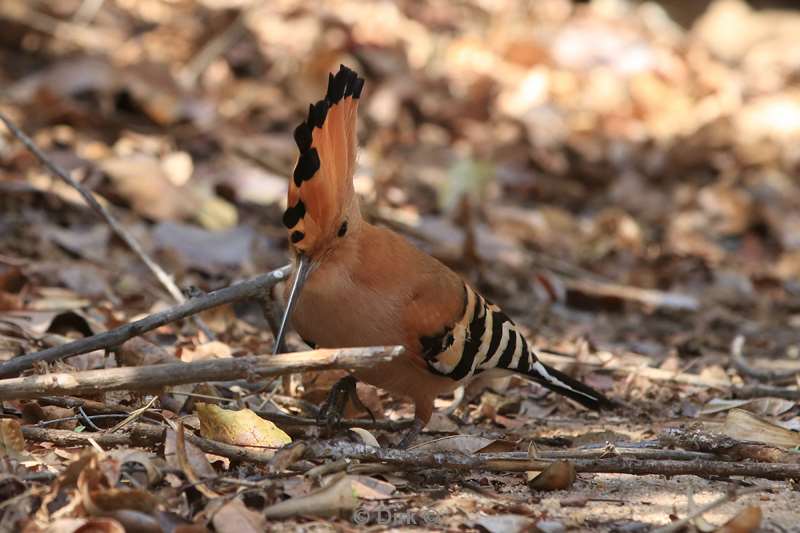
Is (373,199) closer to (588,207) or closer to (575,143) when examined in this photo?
(588,207)

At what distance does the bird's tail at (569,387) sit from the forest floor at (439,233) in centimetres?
8

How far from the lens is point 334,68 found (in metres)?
7.77

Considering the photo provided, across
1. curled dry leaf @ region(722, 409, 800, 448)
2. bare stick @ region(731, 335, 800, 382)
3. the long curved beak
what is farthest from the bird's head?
bare stick @ region(731, 335, 800, 382)

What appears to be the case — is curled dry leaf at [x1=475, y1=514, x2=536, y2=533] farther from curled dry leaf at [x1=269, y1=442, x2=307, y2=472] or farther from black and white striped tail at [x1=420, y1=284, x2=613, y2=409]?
black and white striped tail at [x1=420, y1=284, x2=613, y2=409]

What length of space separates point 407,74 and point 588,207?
1.70 m

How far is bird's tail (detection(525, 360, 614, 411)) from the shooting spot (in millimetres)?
3830

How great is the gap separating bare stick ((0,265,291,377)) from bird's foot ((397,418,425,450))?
625mm

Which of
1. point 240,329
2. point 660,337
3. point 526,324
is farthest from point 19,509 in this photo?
point 660,337

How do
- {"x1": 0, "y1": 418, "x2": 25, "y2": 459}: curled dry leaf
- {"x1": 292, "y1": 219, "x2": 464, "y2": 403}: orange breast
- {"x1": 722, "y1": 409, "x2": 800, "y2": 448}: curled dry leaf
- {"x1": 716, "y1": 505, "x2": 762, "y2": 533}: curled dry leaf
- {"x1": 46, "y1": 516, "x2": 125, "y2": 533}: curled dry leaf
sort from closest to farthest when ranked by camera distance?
{"x1": 46, "y1": 516, "x2": 125, "y2": 533}: curled dry leaf < {"x1": 716, "y1": 505, "x2": 762, "y2": 533}: curled dry leaf < {"x1": 0, "y1": 418, "x2": 25, "y2": 459}: curled dry leaf < {"x1": 292, "y1": 219, "x2": 464, "y2": 403}: orange breast < {"x1": 722, "y1": 409, "x2": 800, "y2": 448}: curled dry leaf

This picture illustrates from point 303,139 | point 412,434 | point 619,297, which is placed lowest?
point 619,297

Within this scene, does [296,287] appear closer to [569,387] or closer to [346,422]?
[346,422]

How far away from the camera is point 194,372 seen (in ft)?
7.82

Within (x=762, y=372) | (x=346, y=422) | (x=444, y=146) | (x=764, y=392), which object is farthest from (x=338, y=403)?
(x=444, y=146)

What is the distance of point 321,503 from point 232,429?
0.49 meters
